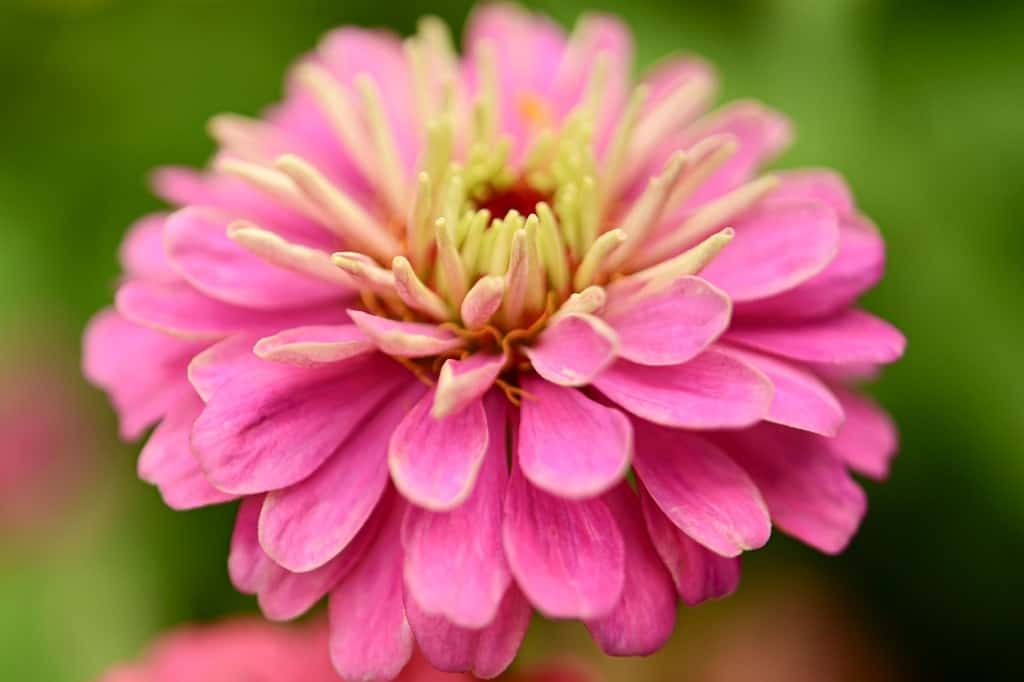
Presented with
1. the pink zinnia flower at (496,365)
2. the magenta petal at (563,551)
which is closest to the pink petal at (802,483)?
the pink zinnia flower at (496,365)

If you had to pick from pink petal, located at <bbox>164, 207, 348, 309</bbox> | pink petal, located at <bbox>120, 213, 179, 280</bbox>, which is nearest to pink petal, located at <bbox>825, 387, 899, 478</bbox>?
pink petal, located at <bbox>164, 207, 348, 309</bbox>

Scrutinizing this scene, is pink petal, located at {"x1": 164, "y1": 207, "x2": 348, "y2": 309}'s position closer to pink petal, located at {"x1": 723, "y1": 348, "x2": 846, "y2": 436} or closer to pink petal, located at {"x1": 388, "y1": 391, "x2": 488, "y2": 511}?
pink petal, located at {"x1": 388, "y1": 391, "x2": 488, "y2": 511}

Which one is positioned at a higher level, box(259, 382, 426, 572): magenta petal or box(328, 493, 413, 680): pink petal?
box(259, 382, 426, 572): magenta petal

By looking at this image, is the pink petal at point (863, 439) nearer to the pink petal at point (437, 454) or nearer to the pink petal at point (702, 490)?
the pink petal at point (702, 490)

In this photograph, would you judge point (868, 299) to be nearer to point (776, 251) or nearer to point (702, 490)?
point (776, 251)

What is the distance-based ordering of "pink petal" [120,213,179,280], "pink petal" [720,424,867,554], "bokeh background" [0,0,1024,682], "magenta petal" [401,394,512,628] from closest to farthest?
"magenta petal" [401,394,512,628] → "pink petal" [720,424,867,554] → "pink petal" [120,213,179,280] → "bokeh background" [0,0,1024,682]

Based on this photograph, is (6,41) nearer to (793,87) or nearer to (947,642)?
(793,87)

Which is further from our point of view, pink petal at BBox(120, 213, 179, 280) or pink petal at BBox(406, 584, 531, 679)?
pink petal at BBox(120, 213, 179, 280)

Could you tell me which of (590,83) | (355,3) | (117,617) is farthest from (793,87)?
(117,617)
